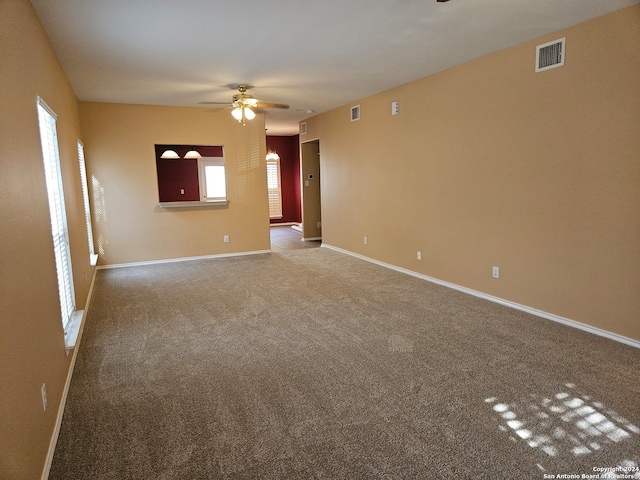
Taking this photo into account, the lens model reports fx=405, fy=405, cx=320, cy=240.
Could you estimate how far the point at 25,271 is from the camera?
6.61 feet

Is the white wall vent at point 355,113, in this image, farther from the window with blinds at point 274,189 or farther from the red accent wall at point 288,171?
the window with blinds at point 274,189

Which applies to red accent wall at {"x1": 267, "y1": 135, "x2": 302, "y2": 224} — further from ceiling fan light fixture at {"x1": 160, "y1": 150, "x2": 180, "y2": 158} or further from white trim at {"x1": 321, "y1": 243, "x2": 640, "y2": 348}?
white trim at {"x1": 321, "y1": 243, "x2": 640, "y2": 348}

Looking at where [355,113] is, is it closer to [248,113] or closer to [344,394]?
[248,113]

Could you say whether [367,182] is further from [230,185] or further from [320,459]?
[320,459]

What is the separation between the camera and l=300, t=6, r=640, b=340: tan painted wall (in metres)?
3.22

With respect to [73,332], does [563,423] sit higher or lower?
lower

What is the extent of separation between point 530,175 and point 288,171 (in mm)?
8857

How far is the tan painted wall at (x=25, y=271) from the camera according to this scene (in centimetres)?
162

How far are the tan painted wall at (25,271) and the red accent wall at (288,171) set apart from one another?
8866 mm

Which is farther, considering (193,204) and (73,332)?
(193,204)

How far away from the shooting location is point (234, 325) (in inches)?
154

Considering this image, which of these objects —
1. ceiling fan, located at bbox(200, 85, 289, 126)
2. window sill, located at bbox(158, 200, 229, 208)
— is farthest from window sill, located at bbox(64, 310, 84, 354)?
window sill, located at bbox(158, 200, 229, 208)

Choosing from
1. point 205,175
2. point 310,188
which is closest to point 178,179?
point 205,175

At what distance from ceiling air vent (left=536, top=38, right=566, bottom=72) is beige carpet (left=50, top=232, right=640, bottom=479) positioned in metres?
2.33
